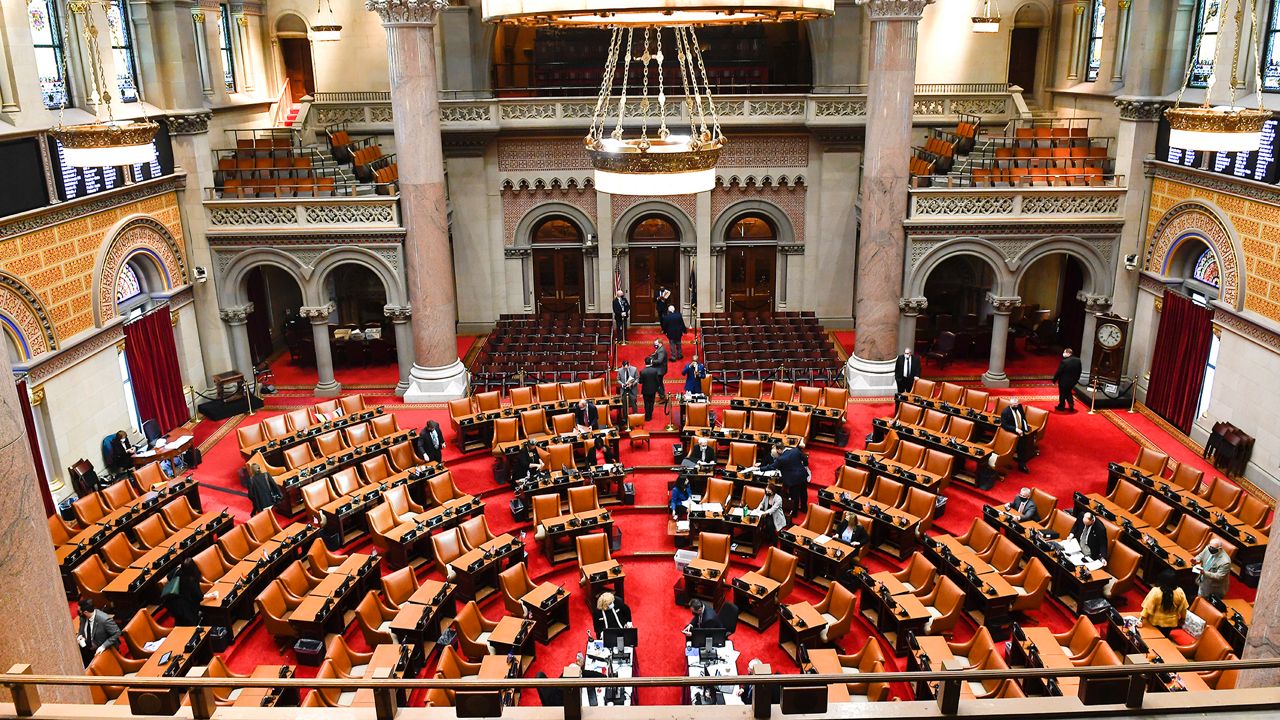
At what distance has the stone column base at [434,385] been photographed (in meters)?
18.8

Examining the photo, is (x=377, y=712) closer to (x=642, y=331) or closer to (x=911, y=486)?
(x=911, y=486)

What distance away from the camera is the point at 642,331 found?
23.7 m

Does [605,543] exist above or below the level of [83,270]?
below

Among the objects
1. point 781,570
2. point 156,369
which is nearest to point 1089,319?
point 781,570

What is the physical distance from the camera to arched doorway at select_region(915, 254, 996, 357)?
22078 mm

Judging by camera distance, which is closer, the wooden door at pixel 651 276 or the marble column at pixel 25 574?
the marble column at pixel 25 574

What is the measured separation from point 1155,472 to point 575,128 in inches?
570

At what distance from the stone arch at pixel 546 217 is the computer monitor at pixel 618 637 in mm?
14625

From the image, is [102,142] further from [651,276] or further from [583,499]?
[651,276]

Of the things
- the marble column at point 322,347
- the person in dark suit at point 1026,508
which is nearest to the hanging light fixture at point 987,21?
the person in dark suit at point 1026,508

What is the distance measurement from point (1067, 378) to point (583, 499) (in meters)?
9.97

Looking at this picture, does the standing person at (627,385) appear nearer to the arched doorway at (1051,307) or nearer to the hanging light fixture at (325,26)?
the arched doorway at (1051,307)

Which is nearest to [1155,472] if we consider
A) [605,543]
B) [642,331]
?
[605,543]

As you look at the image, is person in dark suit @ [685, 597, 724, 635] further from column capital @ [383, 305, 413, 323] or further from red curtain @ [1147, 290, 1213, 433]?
red curtain @ [1147, 290, 1213, 433]
